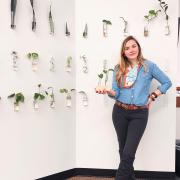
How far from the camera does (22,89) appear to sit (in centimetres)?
240

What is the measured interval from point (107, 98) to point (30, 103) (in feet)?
2.53

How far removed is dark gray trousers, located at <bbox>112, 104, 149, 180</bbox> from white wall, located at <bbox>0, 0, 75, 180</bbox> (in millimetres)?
622

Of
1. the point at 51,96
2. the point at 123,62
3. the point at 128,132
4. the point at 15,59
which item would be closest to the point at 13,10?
the point at 15,59

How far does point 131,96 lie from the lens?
2.33 m

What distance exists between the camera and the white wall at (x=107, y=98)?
2693 millimetres

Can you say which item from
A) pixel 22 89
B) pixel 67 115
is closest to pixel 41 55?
pixel 22 89

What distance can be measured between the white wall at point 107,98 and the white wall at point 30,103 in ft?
0.36

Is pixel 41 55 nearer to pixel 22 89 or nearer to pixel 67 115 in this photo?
pixel 22 89

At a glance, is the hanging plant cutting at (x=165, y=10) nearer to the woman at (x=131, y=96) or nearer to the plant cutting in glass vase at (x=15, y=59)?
the woman at (x=131, y=96)

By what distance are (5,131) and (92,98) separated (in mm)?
919

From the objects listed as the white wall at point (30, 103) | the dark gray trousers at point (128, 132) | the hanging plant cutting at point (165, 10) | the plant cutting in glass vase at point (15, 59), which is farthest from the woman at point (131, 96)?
the plant cutting in glass vase at point (15, 59)

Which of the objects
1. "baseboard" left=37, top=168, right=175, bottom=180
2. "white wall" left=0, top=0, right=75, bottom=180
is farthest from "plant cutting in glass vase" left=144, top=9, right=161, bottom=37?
"baseboard" left=37, top=168, right=175, bottom=180

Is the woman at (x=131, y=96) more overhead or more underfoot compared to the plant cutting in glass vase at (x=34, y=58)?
more underfoot

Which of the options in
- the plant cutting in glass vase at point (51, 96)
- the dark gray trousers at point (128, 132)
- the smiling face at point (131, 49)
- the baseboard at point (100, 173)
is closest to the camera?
the dark gray trousers at point (128, 132)
